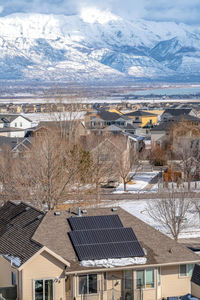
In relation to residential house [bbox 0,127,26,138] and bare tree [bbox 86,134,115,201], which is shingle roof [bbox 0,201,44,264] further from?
residential house [bbox 0,127,26,138]

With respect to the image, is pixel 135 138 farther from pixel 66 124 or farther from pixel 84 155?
pixel 84 155

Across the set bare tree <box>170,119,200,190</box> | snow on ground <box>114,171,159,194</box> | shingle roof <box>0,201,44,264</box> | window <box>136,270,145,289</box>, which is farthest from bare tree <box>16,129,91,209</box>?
window <box>136,270,145,289</box>

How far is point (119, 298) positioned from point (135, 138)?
229 feet

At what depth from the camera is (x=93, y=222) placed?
27297 millimetres

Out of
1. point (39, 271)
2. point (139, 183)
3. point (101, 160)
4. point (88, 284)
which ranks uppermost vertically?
point (39, 271)

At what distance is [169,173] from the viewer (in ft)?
223

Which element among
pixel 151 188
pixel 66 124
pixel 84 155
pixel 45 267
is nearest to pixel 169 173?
pixel 151 188

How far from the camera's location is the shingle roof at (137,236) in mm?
25703

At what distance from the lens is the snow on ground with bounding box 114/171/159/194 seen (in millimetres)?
65544

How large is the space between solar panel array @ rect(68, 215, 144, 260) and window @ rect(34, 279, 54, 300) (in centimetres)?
142

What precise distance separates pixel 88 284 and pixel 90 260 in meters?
0.88

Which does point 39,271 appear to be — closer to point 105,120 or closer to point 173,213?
point 173,213

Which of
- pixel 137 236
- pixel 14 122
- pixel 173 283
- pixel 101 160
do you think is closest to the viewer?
pixel 173 283

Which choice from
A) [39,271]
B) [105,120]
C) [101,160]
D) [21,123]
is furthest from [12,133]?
[39,271]
